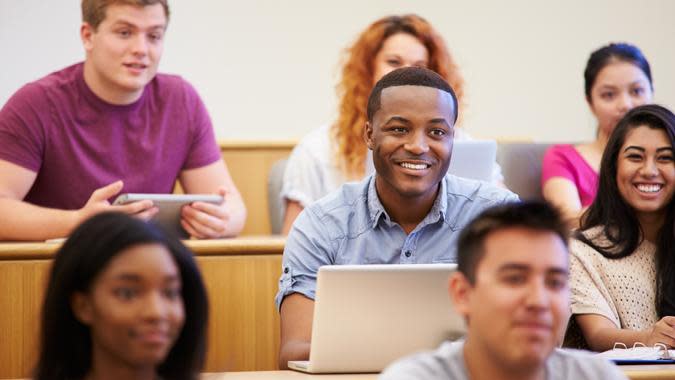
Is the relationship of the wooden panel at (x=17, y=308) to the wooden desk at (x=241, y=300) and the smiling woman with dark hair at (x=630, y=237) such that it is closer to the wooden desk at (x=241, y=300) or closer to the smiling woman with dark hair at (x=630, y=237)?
the wooden desk at (x=241, y=300)

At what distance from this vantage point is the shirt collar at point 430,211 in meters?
2.52

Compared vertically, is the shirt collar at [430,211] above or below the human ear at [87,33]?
below

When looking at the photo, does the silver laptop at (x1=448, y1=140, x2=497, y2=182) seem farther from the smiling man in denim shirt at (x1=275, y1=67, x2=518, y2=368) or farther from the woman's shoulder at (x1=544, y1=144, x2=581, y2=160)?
the woman's shoulder at (x1=544, y1=144, x2=581, y2=160)

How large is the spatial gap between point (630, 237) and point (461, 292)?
1.28 metres

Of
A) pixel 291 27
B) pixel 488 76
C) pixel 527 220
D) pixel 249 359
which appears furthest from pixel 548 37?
pixel 527 220

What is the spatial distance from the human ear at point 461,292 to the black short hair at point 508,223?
12 millimetres

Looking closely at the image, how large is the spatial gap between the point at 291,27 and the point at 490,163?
1.87 metres

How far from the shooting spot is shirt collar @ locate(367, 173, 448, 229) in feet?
8.28

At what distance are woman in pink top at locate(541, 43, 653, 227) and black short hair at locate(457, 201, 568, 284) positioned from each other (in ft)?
6.93

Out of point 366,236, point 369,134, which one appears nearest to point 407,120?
point 369,134

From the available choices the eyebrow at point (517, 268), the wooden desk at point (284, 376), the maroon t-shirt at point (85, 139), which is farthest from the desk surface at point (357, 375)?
the maroon t-shirt at point (85, 139)

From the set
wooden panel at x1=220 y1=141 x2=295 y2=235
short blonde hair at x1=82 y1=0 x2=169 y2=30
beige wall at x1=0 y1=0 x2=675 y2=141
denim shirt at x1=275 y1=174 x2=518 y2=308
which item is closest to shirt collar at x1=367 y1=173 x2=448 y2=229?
denim shirt at x1=275 y1=174 x2=518 y2=308

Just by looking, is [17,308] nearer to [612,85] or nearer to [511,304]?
[511,304]

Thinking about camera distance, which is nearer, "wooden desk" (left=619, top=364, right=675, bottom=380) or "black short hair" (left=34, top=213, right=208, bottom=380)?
"black short hair" (left=34, top=213, right=208, bottom=380)
